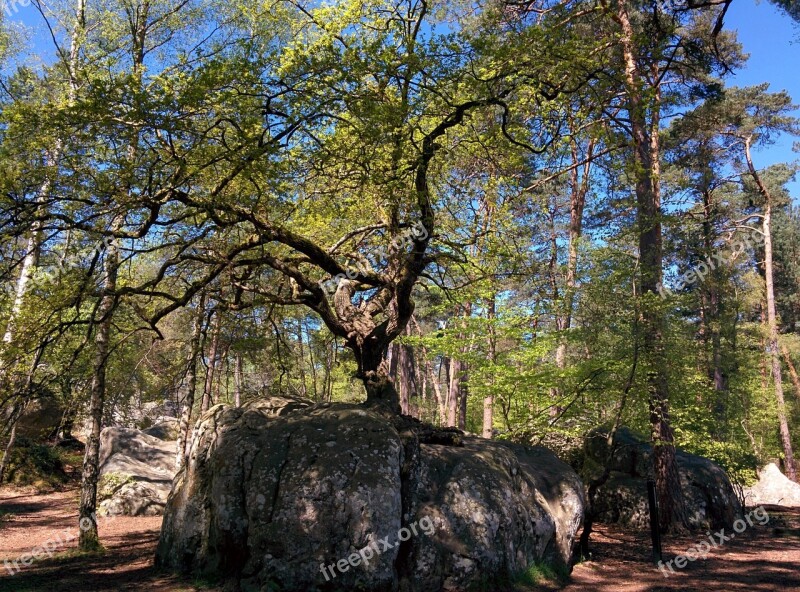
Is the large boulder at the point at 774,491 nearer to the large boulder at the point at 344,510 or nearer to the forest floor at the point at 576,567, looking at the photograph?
the forest floor at the point at 576,567

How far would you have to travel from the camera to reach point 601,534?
10883mm

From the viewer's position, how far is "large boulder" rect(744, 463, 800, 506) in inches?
731

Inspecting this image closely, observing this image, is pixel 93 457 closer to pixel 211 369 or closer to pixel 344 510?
pixel 211 369

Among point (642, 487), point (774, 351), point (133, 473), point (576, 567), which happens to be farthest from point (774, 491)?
point (133, 473)

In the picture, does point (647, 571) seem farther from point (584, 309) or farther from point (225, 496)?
point (225, 496)

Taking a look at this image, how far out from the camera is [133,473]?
1314 cm

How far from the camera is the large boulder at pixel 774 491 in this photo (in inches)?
731

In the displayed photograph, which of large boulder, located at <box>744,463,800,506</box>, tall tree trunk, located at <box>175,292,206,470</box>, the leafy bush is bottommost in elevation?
large boulder, located at <box>744,463,800,506</box>

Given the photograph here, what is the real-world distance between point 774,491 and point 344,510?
19.3 m

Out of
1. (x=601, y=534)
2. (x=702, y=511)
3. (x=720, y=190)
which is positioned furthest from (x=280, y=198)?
(x=720, y=190)

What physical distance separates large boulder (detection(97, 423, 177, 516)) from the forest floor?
0.47 m

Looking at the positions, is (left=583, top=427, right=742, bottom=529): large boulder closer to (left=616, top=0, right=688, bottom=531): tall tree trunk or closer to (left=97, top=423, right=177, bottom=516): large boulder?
(left=616, top=0, right=688, bottom=531): tall tree trunk

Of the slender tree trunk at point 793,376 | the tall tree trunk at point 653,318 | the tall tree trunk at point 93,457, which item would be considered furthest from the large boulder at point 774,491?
the tall tree trunk at point 93,457

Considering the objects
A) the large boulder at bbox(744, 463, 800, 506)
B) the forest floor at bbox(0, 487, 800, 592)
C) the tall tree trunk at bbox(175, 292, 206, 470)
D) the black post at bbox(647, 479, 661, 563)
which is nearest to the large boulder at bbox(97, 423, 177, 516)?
the forest floor at bbox(0, 487, 800, 592)
